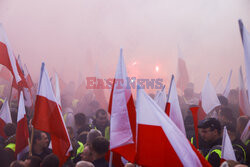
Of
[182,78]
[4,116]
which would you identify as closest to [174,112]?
[4,116]

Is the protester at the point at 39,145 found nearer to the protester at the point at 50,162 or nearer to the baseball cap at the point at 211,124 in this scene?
the protester at the point at 50,162

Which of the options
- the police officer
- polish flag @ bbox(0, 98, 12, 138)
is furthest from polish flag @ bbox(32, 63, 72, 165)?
the police officer

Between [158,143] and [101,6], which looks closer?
[158,143]

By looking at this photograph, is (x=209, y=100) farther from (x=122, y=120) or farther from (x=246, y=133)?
(x=122, y=120)

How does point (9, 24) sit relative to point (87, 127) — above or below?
above

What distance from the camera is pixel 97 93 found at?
5715 millimetres

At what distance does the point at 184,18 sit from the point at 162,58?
4.74 ft

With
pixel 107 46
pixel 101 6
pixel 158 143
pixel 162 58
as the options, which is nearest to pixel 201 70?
pixel 162 58

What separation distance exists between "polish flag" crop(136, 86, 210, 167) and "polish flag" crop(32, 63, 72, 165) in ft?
2.49

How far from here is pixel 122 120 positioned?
8.43 ft

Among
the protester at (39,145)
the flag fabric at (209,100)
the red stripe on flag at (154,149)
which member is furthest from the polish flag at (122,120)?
the flag fabric at (209,100)

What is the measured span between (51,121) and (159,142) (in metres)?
1.05

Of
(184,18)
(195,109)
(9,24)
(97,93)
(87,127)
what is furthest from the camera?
(184,18)

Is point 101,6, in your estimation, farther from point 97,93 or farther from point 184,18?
point 97,93
